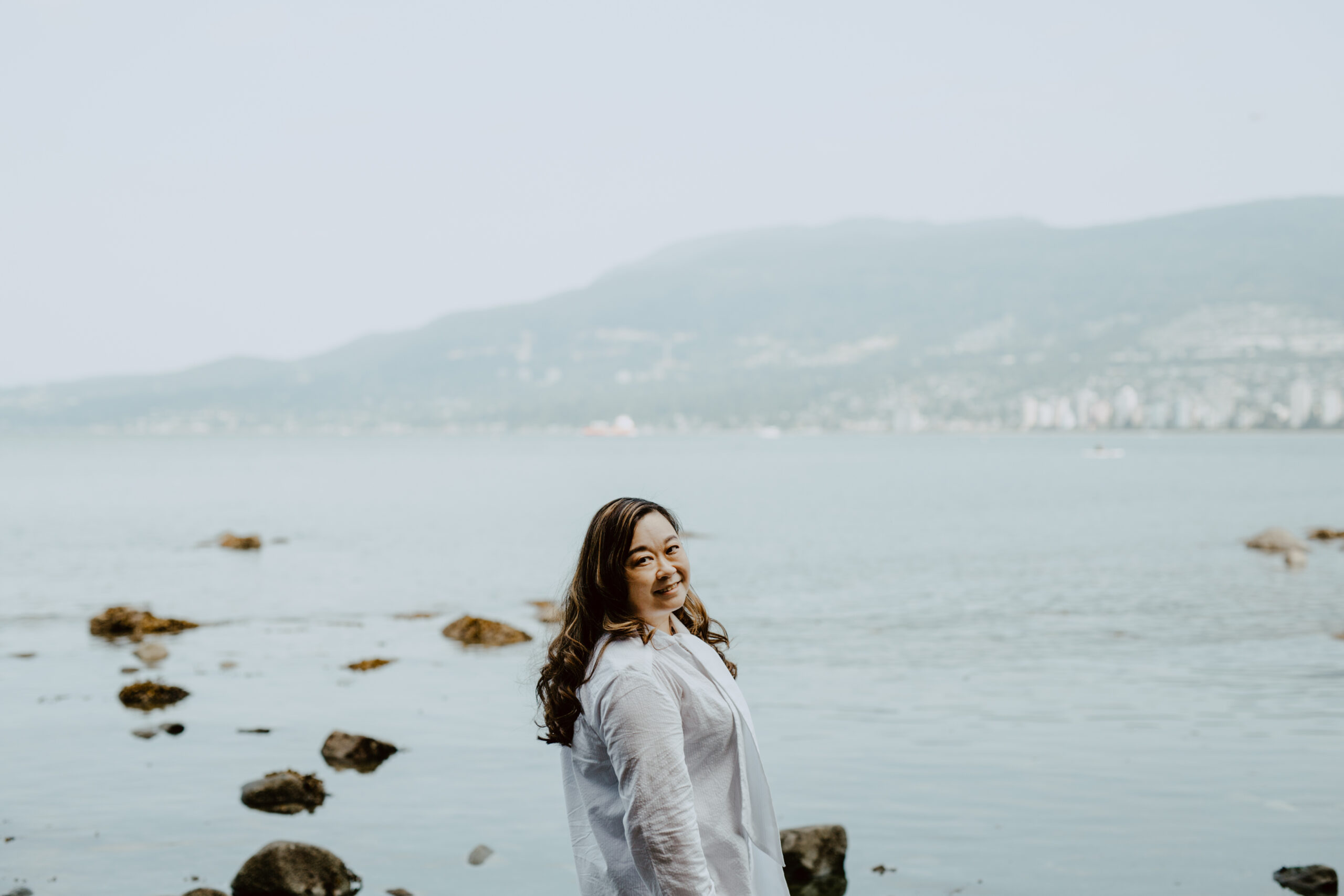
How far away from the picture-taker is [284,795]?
12.8m

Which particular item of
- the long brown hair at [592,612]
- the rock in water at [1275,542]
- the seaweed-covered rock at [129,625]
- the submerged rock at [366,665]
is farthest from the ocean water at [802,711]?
the long brown hair at [592,612]

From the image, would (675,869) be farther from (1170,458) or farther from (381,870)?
(1170,458)

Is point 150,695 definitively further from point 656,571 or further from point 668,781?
point 668,781

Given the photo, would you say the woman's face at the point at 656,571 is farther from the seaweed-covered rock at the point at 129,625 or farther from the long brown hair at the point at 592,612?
the seaweed-covered rock at the point at 129,625

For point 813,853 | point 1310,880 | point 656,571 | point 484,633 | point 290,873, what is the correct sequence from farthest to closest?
point 484,633 → point 813,853 → point 1310,880 → point 290,873 → point 656,571

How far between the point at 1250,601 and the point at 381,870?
26.9 meters

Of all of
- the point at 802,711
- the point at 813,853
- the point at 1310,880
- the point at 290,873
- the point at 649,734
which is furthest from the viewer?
the point at 802,711

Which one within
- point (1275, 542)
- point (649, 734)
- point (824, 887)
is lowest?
point (1275, 542)

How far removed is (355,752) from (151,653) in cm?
998

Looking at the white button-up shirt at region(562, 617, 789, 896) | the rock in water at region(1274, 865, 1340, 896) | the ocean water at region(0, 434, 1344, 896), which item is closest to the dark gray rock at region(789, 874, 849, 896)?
the ocean water at region(0, 434, 1344, 896)

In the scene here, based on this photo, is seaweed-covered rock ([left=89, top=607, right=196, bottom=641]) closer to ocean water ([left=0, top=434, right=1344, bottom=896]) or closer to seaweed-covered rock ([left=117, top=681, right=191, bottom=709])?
ocean water ([left=0, top=434, right=1344, bottom=896])

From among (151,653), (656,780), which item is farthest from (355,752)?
(656,780)

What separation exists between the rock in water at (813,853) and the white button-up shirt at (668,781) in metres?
7.03

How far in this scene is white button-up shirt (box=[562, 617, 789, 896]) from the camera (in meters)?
3.64
